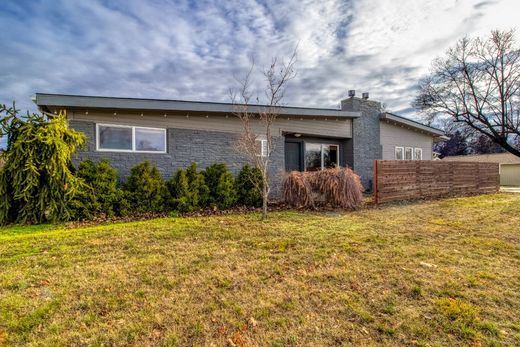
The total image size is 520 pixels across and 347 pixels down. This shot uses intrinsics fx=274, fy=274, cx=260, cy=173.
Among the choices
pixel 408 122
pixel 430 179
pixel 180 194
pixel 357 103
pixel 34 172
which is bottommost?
pixel 180 194

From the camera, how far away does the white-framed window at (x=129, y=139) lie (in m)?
8.13

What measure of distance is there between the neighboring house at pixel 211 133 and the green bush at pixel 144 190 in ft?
3.45

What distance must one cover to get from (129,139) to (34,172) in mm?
2689

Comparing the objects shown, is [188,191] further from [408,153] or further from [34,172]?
[408,153]

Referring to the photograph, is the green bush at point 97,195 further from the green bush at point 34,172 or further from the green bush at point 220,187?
the green bush at point 220,187

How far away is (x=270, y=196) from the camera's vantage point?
10219mm

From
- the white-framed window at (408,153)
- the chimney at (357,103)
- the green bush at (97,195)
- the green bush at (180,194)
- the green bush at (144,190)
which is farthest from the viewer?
the white-framed window at (408,153)

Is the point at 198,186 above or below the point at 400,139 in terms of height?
below

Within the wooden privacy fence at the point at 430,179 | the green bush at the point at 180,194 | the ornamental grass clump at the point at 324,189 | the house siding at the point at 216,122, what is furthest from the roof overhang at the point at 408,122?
the green bush at the point at 180,194

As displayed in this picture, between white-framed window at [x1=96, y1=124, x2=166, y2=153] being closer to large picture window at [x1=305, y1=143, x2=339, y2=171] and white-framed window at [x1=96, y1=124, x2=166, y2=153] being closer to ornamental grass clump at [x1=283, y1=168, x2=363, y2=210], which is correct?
ornamental grass clump at [x1=283, y1=168, x2=363, y2=210]

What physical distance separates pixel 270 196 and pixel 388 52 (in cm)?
810

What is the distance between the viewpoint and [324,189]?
844 centimetres

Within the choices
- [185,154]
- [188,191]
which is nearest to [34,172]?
[188,191]

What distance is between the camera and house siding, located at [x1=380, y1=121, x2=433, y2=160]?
1409 centimetres
